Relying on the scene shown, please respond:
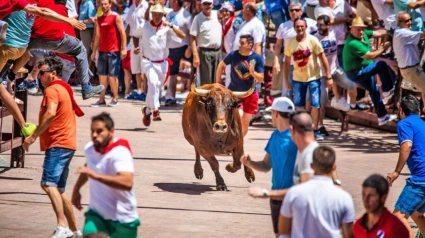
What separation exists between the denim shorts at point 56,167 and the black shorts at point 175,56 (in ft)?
42.2

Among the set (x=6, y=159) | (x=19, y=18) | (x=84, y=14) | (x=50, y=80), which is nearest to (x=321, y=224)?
(x=50, y=80)

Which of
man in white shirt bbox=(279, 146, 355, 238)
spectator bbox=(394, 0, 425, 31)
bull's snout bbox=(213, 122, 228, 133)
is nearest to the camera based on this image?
man in white shirt bbox=(279, 146, 355, 238)

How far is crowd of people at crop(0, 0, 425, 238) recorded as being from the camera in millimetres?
8477

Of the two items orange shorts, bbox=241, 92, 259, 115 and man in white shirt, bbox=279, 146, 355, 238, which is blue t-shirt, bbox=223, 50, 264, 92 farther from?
man in white shirt, bbox=279, 146, 355, 238

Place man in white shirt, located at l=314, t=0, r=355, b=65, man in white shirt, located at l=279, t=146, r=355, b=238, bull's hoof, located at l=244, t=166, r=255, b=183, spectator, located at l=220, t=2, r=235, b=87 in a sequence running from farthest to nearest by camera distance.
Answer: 1. spectator, located at l=220, t=2, r=235, b=87
2. man in white shirt, located at l=314, t=0, r=355, b=65
3. bull's hoof, located at l=244, t=166, r=255, b=183
4. man in white shirt, located at l=279, t=146, r=355, b=238

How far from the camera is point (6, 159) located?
16.6 metres

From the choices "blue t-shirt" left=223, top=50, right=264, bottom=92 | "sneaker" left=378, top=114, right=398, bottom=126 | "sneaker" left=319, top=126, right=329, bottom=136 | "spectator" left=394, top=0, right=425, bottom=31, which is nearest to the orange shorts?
"blue t-shirt" left=223, top=50, right=264, bottom=92

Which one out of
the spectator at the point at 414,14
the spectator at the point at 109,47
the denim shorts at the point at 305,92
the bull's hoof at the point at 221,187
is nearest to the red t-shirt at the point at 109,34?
the spectator at the point at 109,47

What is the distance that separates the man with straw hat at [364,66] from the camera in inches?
773

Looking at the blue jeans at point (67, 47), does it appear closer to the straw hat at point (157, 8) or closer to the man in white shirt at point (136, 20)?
the straw hat at point (157, 8)

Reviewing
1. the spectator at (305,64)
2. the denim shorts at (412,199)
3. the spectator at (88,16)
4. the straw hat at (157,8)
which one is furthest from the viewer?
the spectator at (88,16)

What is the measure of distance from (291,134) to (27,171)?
7250 millimetres

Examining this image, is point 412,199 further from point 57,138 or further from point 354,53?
point 354,53

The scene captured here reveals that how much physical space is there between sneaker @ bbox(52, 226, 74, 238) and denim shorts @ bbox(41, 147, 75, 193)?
48 centimetres
